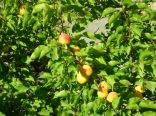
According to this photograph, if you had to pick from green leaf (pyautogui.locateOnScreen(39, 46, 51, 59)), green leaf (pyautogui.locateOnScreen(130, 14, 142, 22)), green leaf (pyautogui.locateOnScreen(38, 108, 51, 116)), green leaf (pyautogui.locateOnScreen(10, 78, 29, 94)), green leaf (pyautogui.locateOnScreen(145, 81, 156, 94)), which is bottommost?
green leaf (pyautogui.locateOnScreen(38, 108, 51, 116))

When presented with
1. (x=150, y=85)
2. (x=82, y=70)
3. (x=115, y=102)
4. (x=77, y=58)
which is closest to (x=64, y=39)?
(x=77, y=58)

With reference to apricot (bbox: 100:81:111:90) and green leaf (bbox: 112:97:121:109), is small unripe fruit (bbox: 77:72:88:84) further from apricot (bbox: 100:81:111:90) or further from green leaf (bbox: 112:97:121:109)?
green leaf (bbox: 112:97:121:109)

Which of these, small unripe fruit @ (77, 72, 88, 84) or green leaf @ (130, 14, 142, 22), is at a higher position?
green leaf @ (130, 14, 142, 22)

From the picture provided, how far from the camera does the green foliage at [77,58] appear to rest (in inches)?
80.3

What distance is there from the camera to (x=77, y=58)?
2010mm

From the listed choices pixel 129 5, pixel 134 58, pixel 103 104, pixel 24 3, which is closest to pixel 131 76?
pixel 134 58

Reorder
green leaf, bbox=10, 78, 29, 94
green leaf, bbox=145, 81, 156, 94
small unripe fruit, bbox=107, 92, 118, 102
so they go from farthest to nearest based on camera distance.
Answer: green leaf, bbox=10, 78, 29, 94, green leaf, bbox=145, 81, 156, 94, small unripe fruit, bbox=107, 92, 118, 102

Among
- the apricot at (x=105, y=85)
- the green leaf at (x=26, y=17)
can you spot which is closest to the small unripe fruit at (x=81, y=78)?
the apricot at (x=105, y=85)

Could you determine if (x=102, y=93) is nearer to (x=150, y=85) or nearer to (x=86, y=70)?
(x=86, y=70)

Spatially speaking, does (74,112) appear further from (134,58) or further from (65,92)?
(134,58)

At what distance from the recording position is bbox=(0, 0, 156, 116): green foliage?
2.04 m

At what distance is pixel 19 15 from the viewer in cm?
267

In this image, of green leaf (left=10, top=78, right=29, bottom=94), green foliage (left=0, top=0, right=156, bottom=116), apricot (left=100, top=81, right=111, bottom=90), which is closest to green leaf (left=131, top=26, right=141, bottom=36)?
green foliage (left=0, top=0, right=156, bottom=116)

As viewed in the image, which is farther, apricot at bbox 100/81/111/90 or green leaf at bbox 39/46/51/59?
apricot at bbox 100/81/111/90
